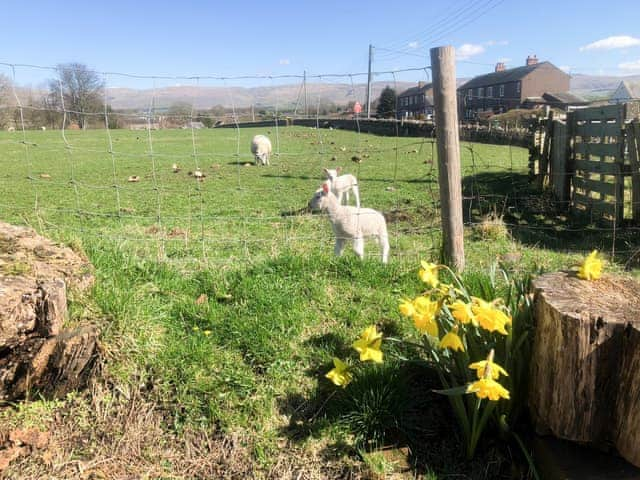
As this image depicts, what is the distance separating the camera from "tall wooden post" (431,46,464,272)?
13.4 ft

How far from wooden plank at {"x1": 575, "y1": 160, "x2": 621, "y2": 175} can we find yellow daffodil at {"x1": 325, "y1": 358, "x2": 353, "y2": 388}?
7446mm

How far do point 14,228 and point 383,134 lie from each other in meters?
24.4

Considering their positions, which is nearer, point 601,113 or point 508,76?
point 601,113

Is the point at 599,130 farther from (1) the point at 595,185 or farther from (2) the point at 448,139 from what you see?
(2) the point at 448,139

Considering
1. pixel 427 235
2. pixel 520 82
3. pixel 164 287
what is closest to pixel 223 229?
pixel 427 235

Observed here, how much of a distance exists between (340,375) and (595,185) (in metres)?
8.19

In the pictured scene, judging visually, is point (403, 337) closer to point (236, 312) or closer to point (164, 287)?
point (236, 312)

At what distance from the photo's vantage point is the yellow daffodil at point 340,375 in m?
3.02

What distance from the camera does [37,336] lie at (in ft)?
9.27

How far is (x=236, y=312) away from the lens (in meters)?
3.74

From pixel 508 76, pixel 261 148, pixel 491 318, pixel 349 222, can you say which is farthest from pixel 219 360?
pixel 508 76

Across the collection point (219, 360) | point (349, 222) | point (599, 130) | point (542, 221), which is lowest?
point (219, 360)

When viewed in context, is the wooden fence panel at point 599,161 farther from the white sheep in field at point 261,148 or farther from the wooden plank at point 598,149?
the white sheep in field at point 261,148

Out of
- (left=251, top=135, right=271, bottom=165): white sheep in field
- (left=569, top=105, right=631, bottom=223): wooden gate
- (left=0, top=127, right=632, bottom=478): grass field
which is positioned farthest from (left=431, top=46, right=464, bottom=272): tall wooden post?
(left=251, top=135, right=271, bottom=165): white sheep in field
